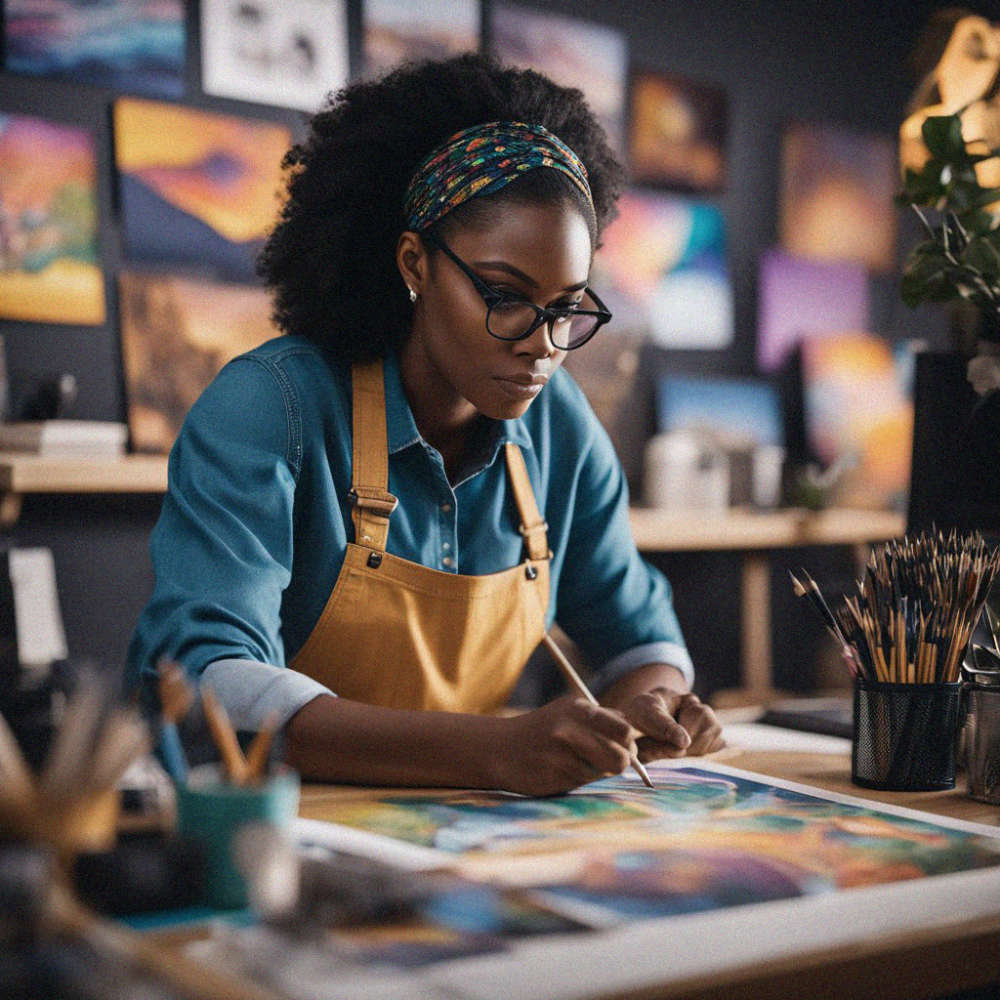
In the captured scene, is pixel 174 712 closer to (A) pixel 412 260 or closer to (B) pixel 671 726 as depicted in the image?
(B) pixel 671 726

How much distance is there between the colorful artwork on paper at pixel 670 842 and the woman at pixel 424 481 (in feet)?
0.20

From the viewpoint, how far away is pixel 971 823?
1.08 metres

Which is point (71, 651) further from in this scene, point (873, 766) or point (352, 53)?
point (873, 766)

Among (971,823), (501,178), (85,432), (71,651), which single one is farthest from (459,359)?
(71,651)

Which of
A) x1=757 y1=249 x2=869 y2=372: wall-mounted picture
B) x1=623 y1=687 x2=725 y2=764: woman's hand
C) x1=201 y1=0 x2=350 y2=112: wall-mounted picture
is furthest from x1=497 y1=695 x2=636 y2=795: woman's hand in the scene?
x1=757 y1=249 x2=869 y2=372: wall-mounted picture

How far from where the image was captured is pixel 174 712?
0.79 meters

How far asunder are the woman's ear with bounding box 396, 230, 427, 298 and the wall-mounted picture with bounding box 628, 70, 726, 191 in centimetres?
258

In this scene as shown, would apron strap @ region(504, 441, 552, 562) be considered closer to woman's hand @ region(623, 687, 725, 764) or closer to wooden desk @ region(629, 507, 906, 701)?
woman's hand @ region(623, 687, 725, 764)

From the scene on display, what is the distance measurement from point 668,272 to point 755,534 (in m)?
0.91

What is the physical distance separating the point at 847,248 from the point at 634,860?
3889 mm

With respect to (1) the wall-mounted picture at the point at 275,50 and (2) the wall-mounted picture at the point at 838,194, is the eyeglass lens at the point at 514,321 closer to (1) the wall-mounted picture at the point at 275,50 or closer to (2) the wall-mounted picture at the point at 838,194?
(1) the wall-mounted picture at the point at 275,50

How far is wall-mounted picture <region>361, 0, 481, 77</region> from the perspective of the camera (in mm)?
3449

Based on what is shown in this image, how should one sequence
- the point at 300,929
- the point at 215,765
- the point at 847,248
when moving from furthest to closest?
Result: the point at 847,248, the point at 215,765, the point at 300,929

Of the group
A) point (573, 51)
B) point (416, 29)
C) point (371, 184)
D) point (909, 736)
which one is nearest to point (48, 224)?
point (416, 29)
